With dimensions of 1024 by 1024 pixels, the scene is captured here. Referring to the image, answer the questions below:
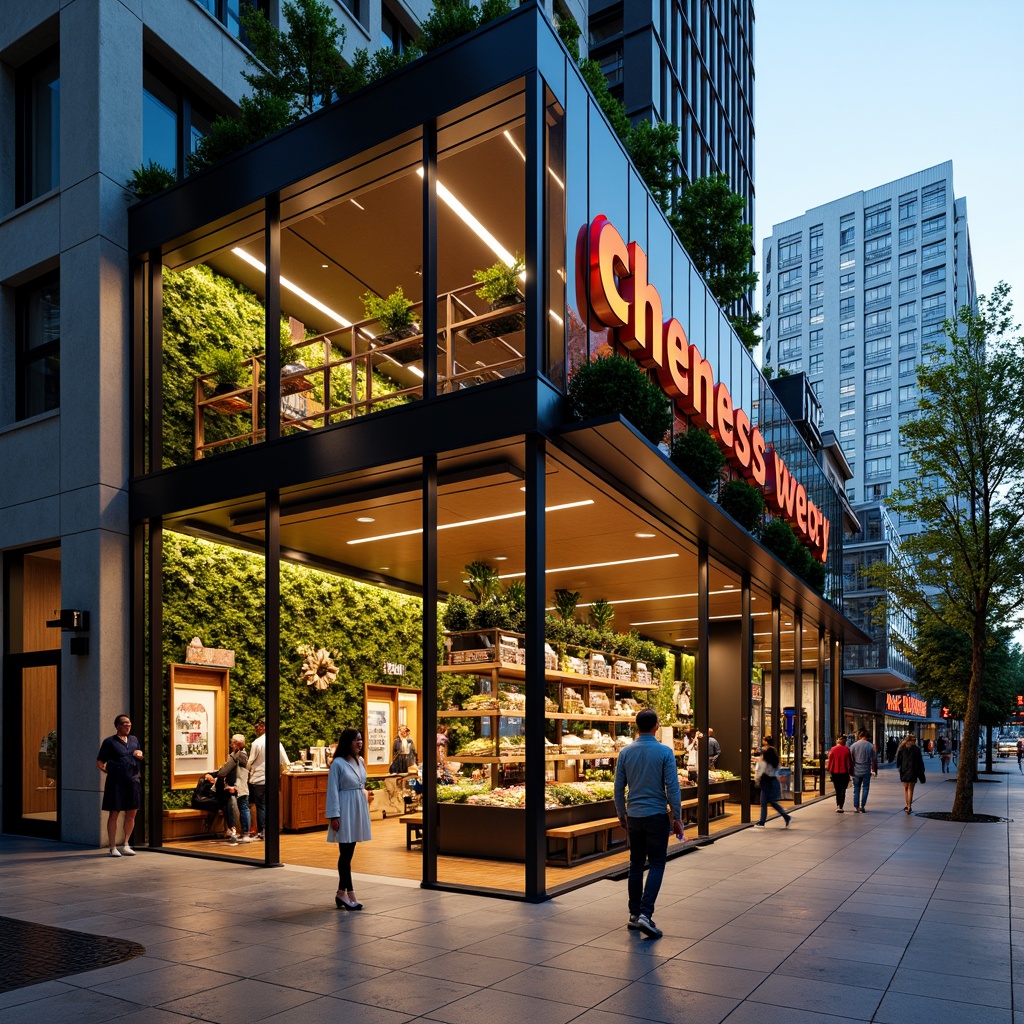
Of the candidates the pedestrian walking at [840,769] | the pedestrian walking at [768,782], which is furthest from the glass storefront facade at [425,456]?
the pedestrian walking at [840,769]

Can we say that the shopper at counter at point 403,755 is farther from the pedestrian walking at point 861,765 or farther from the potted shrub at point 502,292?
the pedestrian walking at point 861,765

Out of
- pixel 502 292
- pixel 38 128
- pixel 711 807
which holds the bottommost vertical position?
pixel 711 807

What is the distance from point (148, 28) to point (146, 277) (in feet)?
12.3

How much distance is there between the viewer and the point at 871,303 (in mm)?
107812

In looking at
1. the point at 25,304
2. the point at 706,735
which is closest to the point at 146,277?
the point at 25,304

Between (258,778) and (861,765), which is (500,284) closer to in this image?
(258,778)

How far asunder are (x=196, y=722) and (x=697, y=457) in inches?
312

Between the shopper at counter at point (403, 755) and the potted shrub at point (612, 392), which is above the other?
the potted shrub at point (612, 392)

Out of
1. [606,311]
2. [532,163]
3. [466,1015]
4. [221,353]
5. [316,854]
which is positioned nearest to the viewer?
[466,1015]

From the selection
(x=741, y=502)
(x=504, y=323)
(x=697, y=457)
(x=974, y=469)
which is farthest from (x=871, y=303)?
(x=504, y=323)

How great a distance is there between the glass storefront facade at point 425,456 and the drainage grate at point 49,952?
10.3 feet

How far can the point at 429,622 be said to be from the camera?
10.1m

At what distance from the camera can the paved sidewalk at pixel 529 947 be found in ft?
19.7

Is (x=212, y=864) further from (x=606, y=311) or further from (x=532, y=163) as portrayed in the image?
(x=532, y=163)
